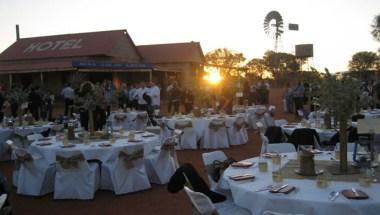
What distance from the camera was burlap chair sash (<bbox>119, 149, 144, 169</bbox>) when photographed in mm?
7047

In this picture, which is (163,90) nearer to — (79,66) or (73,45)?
(73,45)

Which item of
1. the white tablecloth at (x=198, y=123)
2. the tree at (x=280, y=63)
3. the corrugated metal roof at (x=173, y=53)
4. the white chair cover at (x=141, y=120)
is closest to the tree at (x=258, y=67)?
the tree at (x=280, y=63)

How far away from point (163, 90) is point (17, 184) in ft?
89.2

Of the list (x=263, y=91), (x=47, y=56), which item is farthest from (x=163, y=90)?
(x=263, y=91)

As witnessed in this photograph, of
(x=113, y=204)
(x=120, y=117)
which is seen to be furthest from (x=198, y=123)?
(x=113, y=204)

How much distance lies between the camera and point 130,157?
711 cm

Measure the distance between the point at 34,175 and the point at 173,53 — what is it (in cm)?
3231

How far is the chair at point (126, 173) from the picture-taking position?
23.3ft

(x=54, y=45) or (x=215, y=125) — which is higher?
(x=54, y=45)

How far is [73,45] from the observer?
33656 mm

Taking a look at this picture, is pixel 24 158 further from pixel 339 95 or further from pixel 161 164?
pixel 339 95

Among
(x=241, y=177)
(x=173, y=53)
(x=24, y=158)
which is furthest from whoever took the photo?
(x=173, y=53)

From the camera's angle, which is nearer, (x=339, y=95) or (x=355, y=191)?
(x=355, y=191)

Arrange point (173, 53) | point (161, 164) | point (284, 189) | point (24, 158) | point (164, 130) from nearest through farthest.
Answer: point (284, 189), point (24, 158), point (161, 164), point (164, 130), point (173, 53)
